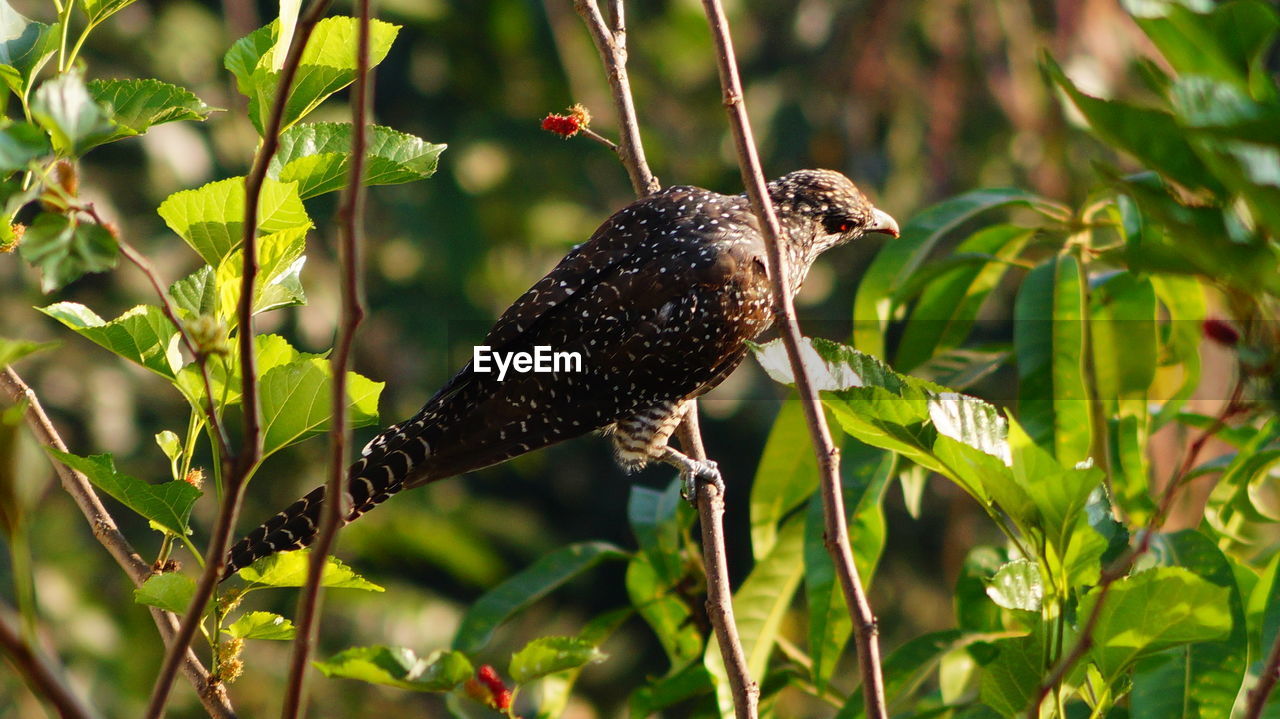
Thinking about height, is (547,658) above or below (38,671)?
below

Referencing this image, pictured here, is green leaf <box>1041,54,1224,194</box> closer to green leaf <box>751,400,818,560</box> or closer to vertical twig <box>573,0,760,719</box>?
vertical twig <box>573,0,760,719</box>

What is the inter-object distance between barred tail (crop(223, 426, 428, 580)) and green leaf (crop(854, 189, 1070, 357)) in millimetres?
892

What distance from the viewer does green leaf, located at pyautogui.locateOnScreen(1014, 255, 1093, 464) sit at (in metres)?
2.07

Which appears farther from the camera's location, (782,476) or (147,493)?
(782,476)

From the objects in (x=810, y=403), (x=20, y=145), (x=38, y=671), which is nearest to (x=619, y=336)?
(x=810, y=403)

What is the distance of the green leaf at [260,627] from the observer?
4.10 feet

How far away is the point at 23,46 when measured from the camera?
52.3 inches

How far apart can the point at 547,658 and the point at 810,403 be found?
1.58 ft

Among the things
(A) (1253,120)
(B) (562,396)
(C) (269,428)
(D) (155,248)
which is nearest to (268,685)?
(D) (155,248)

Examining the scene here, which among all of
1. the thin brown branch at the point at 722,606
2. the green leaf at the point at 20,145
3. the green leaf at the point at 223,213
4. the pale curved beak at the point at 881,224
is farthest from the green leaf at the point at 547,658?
the pale curved beak at the point at 881,224

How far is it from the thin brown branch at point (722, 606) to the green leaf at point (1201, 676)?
1.48 feet

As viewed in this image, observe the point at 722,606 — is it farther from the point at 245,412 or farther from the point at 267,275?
the point at 245,412

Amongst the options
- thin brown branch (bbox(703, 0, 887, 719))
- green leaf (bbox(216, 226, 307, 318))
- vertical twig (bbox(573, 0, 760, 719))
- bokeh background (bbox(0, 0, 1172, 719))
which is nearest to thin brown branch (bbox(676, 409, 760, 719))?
vertical twig (bbox(573, 0, 760, 719))

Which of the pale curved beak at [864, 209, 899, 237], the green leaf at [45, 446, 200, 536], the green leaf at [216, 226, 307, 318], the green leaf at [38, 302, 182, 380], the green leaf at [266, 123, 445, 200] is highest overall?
the green leaf at [266, 123, 445, 200]
